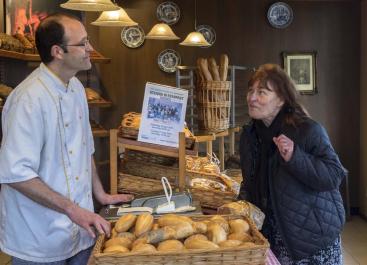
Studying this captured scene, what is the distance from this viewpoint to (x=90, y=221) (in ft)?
4.88

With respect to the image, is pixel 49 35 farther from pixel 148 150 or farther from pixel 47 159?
Answer: pixel 148 150

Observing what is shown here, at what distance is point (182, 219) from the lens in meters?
1.44

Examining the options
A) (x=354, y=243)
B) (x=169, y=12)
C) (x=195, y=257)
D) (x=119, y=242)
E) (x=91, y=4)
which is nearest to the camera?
(x=195, y=257)

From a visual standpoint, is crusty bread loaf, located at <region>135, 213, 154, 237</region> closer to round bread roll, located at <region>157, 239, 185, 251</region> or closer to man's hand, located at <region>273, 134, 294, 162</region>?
round bread roll, located at <region>157, 239, 185, 251</region>

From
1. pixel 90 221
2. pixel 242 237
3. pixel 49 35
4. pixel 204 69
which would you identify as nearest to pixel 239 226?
pixel 242 237

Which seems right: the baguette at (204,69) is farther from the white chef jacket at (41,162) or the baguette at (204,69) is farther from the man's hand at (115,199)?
the white chef jacket at (41,162)

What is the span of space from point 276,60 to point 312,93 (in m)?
0.66

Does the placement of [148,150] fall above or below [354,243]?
above

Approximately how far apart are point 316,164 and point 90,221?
2.98 ft

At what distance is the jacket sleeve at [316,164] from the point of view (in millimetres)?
1833

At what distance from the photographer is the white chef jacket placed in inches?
62.1

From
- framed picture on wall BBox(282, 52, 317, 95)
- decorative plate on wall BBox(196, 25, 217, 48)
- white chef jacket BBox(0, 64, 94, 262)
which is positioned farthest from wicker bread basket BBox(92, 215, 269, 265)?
framed picture on wall BBox(282, 52, 317, 95)

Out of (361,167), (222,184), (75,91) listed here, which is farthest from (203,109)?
(361,167)

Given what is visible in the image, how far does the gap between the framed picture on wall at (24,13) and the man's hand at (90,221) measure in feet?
9.77
